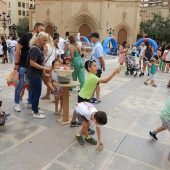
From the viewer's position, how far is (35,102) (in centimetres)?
397

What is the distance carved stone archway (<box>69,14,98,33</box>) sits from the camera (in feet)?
112

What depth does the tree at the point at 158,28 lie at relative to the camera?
34969mm

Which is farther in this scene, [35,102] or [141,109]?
[141,109]

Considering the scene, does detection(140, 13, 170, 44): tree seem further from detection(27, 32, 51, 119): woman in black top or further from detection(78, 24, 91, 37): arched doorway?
detection(27, 32, 51, 119): woman in black top

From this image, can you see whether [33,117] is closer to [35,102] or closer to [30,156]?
[35,102]

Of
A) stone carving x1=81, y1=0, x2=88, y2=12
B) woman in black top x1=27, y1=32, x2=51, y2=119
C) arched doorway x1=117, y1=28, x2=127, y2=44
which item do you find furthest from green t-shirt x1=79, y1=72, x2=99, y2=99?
arched doorway x1=117, y1=28, x2=127, y2=44

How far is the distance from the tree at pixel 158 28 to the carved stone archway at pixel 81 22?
9.33 meters

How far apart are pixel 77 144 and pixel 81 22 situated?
34.1 meters

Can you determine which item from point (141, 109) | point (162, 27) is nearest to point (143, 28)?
→ point (162, 27)

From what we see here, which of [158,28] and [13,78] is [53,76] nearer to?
[13,78]

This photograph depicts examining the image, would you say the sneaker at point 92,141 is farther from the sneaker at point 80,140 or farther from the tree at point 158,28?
the tree at point 158,28

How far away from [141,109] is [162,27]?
34325 mm

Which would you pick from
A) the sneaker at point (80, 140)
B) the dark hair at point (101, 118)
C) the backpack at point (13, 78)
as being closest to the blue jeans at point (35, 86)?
the backpack at point (13, 78)

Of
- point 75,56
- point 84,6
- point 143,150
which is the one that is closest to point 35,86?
point 75,56
